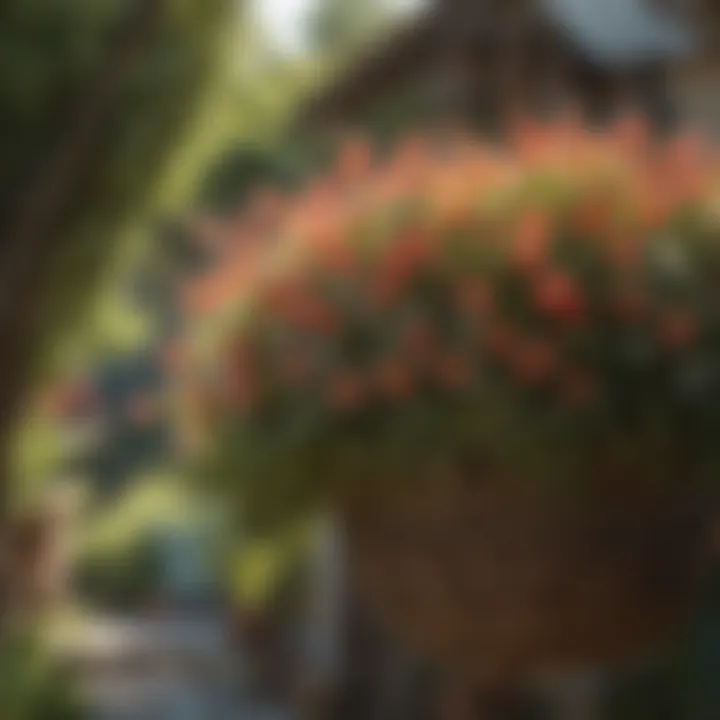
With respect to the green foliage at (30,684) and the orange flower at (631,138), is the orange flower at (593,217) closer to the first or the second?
the orange flower at (631,138)

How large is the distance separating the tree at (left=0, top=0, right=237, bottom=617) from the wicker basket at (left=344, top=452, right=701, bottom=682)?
568mm

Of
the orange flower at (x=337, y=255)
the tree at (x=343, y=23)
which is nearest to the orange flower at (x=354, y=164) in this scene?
the orange flower at (x=337, y=255)

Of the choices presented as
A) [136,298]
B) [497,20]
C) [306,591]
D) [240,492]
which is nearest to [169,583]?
[306,591]

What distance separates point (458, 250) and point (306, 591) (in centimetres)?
187

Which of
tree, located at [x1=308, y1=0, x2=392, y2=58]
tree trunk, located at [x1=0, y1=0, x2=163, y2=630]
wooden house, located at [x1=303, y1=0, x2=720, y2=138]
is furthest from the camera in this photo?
tree, located at [x1=308, y1=0, x2=392, y2=58]

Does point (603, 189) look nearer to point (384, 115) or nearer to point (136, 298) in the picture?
point (384, 115)

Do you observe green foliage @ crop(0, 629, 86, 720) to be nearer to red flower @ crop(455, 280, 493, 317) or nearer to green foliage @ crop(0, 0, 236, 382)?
green foliage @ crop(0, 0, 236, 382)

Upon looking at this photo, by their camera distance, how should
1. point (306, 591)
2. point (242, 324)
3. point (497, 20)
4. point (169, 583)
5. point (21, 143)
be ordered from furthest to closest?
point (169, 583)
point (306, 591)
point (497, 20)
point (21, 143)
point (242, 324)

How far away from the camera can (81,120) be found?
1858 mm

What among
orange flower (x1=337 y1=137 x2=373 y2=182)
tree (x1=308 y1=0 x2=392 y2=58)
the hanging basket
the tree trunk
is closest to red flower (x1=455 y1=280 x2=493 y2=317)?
the hanging basket

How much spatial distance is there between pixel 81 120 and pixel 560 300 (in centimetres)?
72

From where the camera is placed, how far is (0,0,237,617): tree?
184 centimetres

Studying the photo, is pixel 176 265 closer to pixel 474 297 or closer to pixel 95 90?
pixel 95 90

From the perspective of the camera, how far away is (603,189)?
5.00 feet
